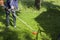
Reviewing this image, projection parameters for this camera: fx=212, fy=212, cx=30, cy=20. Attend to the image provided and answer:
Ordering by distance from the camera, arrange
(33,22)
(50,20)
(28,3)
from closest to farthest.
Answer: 1. (33,22)
2. (50,20)
3. (28,3)

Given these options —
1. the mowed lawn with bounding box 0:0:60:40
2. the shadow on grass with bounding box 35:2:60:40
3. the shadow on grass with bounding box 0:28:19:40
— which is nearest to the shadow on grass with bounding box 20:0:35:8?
the mowed lawn with bounding box 0:0:60:40

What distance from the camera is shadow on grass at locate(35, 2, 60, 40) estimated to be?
452 inches

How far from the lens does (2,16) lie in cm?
1288

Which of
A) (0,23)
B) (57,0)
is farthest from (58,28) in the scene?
(57,0)

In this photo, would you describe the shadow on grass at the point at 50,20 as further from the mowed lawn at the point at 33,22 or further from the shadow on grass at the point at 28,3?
the shadow on grass at the point at 28,3

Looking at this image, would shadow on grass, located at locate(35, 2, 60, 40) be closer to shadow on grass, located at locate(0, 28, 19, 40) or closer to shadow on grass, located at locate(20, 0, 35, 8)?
shadow on grass, located at locate(20, 0, 35, 8)

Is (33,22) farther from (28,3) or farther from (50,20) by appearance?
(28,3)

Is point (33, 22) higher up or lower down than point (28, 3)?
lower down

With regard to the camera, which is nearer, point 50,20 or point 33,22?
point 33,22

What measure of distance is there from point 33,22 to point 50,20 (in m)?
1.23

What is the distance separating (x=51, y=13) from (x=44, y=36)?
376cm

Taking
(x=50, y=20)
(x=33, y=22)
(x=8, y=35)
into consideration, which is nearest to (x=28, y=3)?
(x=50, y=20)

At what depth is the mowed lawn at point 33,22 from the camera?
10.8 m

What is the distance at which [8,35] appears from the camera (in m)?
10.7
